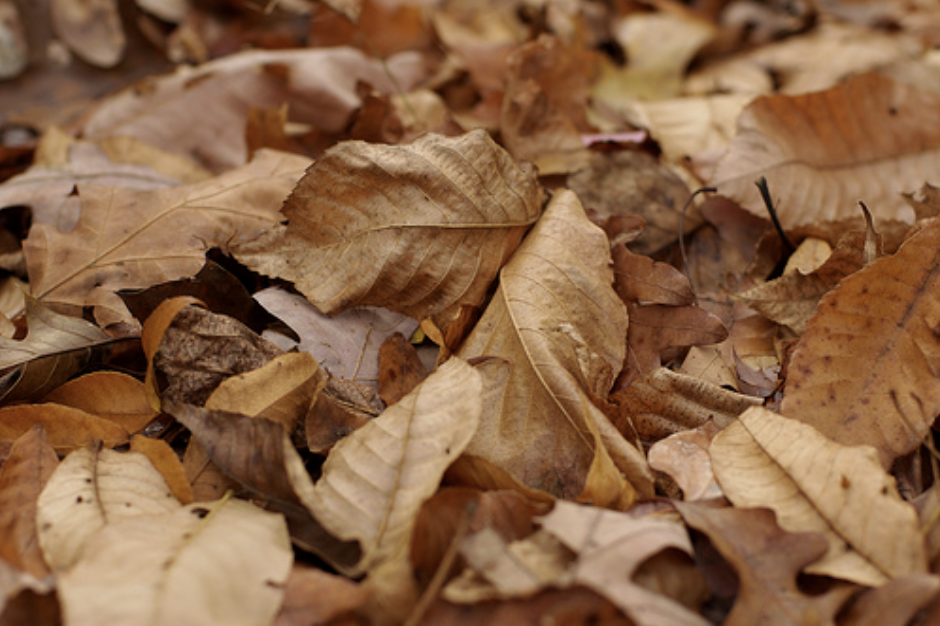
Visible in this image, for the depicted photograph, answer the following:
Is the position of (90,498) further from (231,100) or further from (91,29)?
(91,29)

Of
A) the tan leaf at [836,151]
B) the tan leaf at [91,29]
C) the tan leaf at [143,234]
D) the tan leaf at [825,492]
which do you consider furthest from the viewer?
the tan leaf at [91,29]

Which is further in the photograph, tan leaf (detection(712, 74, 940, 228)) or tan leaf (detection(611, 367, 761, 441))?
tan leaf (detection(712, 74, 940, 228))

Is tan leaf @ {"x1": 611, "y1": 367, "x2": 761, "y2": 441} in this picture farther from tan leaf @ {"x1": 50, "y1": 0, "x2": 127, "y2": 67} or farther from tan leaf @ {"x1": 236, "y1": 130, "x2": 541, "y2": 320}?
tan leaf @ {"x1": 50, "y1": 0, "x2": 127, "y2": 67}

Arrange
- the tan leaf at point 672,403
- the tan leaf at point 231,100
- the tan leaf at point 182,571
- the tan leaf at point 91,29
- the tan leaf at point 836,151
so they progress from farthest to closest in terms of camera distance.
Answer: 1. the tan leaf at point 91,29
2. the tan leaf at point 231,100
3. the tan leaf at point 836,151
4. the tan leaf at point 672,403
5. the tan leaf at point 182,571

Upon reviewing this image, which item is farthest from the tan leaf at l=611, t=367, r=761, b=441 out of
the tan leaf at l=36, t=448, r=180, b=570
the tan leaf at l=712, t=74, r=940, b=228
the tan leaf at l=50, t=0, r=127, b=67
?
the tan leaf at l=50, t=0, r=127, b=67

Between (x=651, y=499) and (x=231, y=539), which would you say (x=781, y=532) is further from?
(x=231, y=539)

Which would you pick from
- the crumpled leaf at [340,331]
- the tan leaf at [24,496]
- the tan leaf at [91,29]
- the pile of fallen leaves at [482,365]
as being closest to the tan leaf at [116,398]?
the pile of fallen leaves at [482,365]

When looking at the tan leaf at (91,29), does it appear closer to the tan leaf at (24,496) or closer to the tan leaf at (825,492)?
the tan leaf at (24,496)
